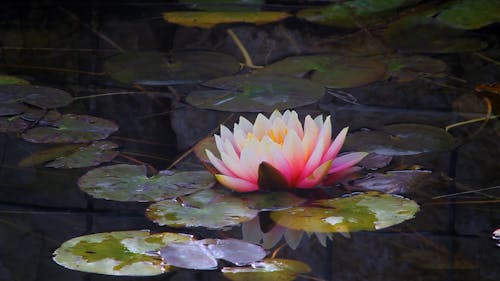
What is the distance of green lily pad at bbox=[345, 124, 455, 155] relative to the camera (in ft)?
4.66

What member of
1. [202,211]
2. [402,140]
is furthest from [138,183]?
[402,140]

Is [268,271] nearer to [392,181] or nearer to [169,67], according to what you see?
[392,181]

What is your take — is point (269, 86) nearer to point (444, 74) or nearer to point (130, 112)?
point (130, 112)

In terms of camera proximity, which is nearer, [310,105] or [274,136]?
[274,136]

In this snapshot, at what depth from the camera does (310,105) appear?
1.63 meters

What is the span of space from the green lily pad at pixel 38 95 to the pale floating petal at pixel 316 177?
634 millimetres

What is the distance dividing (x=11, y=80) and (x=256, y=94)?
0.58 meters

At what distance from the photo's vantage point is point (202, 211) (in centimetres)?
121

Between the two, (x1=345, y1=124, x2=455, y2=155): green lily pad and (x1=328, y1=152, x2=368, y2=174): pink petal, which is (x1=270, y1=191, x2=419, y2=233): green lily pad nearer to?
(x1=328, y1=152, x2=368, y2=174): pink petal

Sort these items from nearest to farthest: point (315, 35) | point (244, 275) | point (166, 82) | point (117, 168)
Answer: point (244, 275), point (117, 168), point (166, 82), point (315, 35)

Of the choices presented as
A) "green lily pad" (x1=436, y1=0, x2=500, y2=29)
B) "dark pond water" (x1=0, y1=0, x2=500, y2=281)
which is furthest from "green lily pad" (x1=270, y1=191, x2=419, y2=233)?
"green lily pad" (x1=436, y1=0, x2=500, y2=29)

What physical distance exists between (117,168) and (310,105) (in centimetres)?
47

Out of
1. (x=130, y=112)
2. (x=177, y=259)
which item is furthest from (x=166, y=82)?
(x=177, y=259)

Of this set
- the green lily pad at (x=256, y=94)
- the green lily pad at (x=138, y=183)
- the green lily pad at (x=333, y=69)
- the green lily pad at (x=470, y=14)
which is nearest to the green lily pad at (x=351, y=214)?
the green lily pad at (x=138, y=183)
